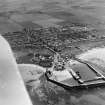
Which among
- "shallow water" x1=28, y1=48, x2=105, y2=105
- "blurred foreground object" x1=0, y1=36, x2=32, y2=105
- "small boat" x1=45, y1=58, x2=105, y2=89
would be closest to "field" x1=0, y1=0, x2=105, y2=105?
"shallow water" x1=28, y1=48, x2=105, y2=105

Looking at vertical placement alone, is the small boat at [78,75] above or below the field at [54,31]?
above

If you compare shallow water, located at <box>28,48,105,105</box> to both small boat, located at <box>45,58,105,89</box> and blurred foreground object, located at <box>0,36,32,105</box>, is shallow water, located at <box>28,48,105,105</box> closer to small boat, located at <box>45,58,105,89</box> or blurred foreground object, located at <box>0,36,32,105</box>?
small boat, located at <box>45,58,105,89</box>

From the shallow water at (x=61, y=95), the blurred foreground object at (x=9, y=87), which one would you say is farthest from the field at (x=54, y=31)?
the blurred foreground object at (x=9, y=87)

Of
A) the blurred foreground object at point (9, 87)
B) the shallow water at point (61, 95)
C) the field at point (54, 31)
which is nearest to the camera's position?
the blurred foreground object at point (9, 87)

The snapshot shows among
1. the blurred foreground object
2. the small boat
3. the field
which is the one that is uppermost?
the blurred foreground object

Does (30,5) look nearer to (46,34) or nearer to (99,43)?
(46,34)

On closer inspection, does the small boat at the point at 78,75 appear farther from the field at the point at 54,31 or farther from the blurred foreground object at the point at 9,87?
the blurred foreground object at the point at 9,87
